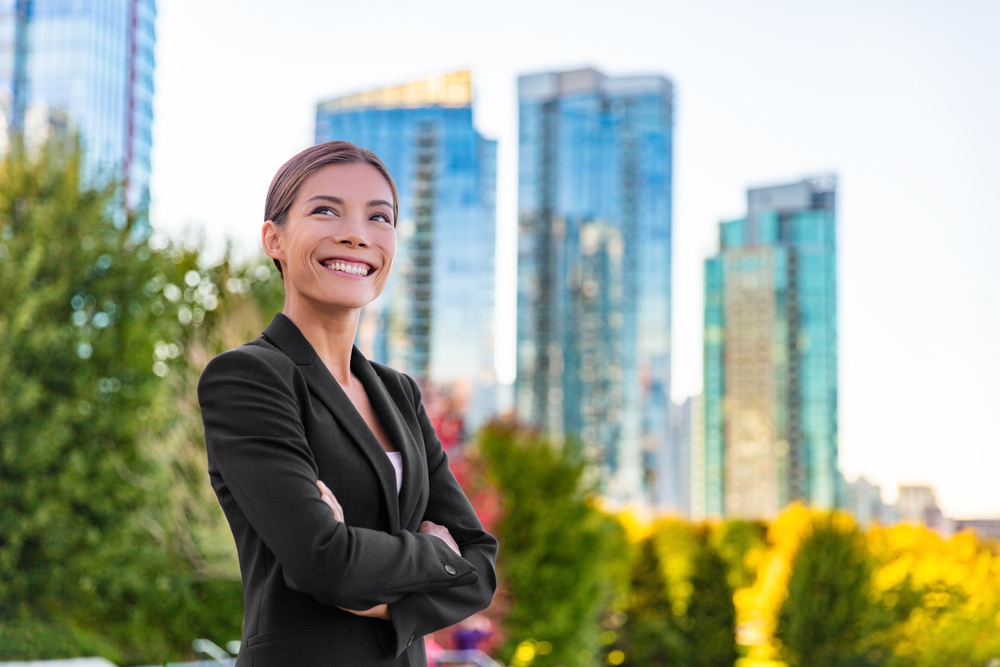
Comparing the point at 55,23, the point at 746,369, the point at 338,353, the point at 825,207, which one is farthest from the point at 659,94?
the point at 338,353

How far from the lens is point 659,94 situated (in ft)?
236

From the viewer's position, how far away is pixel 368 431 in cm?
130

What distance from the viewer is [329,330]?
1.38 meters

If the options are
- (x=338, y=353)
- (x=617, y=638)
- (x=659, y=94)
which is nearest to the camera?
(x=338, y=353)

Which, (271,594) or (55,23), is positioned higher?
(55,23)

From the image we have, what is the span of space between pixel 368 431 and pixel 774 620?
38.9ft

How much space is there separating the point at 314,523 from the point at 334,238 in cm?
41

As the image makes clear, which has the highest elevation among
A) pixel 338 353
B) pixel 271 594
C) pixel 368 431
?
pixel 338 353

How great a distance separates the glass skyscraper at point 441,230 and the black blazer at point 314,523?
199 ft

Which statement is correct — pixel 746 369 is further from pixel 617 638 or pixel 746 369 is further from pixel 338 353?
pixel 338 353

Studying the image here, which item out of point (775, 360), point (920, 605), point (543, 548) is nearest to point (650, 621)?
point (543, 548)

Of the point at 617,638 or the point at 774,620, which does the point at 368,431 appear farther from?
the point at 617,638

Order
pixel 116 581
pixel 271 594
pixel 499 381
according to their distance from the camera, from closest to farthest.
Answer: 1. pixel 271 594
2. pixel 116 581
3. pixel 499 381

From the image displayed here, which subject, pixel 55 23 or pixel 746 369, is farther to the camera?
pixel 746 369
